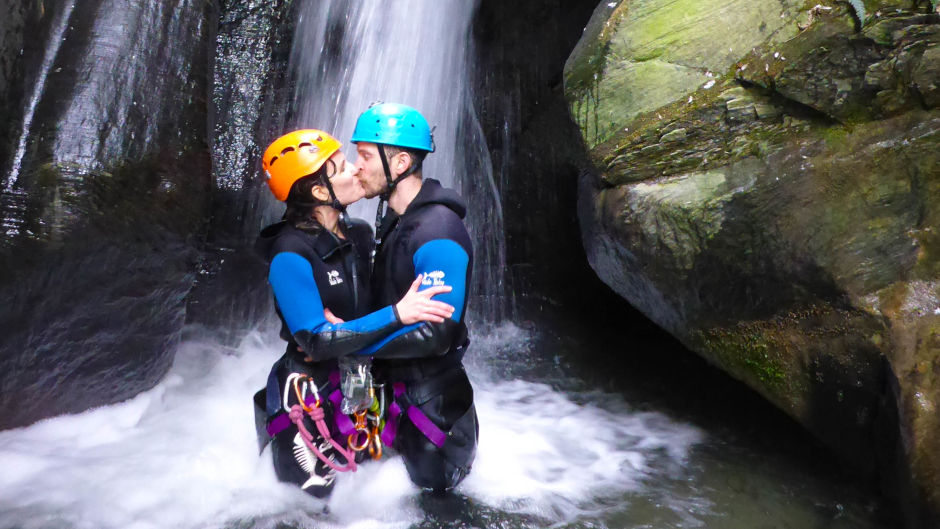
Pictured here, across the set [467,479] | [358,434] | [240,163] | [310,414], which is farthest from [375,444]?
[240,163]

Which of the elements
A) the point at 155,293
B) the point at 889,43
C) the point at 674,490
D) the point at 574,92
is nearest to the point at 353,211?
the point at 155,293

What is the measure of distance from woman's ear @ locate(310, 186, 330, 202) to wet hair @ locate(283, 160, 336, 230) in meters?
0.01

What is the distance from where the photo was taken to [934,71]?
334 cm

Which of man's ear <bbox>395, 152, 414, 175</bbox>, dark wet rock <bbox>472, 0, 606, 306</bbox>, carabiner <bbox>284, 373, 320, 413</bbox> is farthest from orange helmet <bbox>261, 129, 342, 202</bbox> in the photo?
dark wet rock <bbox>472, 0, 606, 306</bbox>

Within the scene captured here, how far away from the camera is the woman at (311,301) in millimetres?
3051

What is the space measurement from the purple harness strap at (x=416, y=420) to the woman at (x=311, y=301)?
0.57ft

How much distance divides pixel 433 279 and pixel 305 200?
0.78 m

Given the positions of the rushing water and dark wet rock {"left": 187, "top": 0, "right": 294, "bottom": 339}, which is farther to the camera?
dark wet rock {"left": 187, "top": 0, "right": 294, "bottom": 339}

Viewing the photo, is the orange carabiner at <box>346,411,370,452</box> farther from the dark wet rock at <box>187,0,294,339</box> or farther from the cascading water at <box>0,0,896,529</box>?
the dark wet rock at <box>187,0,294,339</box>

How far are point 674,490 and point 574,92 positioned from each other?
7.81ft

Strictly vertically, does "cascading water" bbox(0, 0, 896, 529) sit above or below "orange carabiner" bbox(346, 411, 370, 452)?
below

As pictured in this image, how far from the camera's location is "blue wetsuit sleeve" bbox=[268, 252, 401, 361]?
9.77 ft

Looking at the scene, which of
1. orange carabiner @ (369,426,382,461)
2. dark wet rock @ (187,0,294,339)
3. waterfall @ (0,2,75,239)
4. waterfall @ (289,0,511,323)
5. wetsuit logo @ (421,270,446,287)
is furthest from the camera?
waterfall @ (289,0,511,323)

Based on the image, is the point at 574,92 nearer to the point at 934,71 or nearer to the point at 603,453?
the point at 934,71
